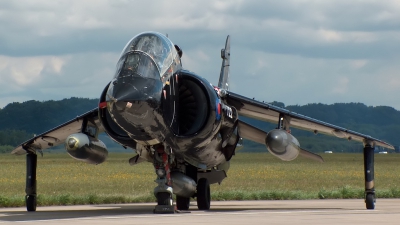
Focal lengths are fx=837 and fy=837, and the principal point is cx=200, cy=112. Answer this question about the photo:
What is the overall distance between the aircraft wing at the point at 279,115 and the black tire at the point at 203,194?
71.3 inches

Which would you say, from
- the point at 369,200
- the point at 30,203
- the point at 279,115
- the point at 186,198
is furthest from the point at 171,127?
the point at 369,200

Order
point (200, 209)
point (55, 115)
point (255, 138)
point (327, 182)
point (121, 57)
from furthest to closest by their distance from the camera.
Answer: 1. point (55, 115)
2. point (327, 182)
3. point (255, 138)
4. point (200, 209)
5. point (121, 57)

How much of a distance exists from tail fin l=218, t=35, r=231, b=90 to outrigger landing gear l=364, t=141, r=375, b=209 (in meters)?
5.19

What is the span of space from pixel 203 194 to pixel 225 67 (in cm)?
602

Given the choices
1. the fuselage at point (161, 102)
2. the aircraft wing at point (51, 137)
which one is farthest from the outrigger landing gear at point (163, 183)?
the aircraft wing at point (51, 137)

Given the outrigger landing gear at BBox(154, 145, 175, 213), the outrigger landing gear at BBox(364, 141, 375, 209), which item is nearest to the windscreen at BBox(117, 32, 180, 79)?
the outrigger landing gear at BBox(154, 145, 175, 213)

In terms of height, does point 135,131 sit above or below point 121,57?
below

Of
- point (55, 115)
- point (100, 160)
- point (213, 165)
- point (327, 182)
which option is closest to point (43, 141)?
→ point (100, 160)

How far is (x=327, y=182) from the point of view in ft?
129

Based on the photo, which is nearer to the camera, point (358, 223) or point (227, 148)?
point (358, 223)

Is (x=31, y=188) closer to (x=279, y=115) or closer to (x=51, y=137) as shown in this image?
(x=51, y=137)

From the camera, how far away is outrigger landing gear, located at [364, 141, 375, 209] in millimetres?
19328

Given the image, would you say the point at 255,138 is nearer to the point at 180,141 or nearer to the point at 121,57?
the point at 180,141

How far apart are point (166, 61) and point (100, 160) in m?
3.40
